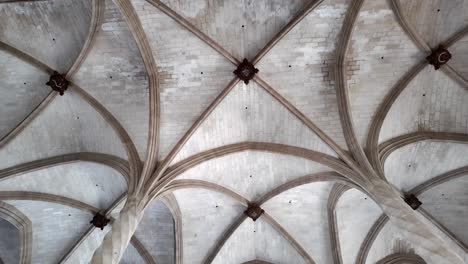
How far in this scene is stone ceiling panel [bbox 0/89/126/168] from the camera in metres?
13.2

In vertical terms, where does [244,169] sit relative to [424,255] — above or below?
above

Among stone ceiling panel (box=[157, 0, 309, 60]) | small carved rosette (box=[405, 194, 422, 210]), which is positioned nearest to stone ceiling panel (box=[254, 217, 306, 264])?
small carved rosette (box=[405, 194, 422, 210])

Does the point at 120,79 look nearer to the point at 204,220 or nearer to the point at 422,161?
the point at 204,220

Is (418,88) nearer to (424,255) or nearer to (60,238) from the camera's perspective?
(424,255)

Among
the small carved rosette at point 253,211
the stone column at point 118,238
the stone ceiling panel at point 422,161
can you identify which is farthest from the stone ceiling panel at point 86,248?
the stone ceiling panel at point 422,161

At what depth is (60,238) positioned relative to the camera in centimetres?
1503

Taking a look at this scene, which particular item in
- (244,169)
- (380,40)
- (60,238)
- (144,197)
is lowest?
(144,197)

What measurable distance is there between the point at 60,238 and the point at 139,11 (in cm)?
855

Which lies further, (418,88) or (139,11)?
(418,88)

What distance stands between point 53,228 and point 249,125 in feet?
25.3

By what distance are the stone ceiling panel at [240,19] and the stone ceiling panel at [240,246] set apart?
243 inches

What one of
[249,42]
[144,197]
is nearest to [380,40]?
[249,42]

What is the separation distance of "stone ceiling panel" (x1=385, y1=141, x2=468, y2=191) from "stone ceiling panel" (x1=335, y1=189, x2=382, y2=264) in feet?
4.13

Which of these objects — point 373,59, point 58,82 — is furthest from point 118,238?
point 373,59
